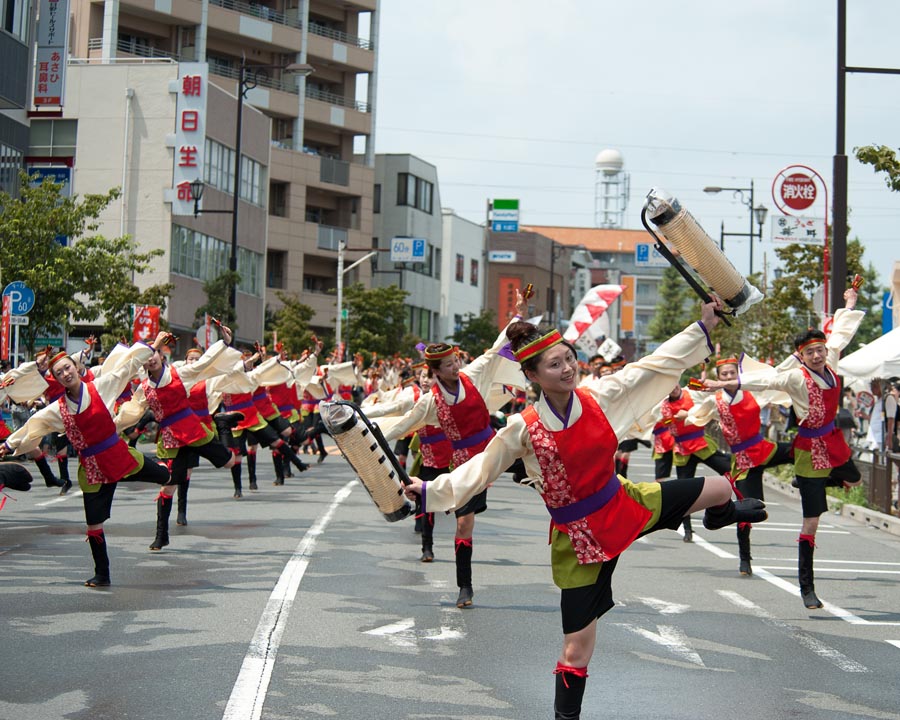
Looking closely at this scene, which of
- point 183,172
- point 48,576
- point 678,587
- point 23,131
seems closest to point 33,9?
point 23,131

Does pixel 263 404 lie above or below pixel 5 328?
below

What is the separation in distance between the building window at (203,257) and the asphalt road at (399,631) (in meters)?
32.2

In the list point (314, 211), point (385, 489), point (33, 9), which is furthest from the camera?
point (314, 211)

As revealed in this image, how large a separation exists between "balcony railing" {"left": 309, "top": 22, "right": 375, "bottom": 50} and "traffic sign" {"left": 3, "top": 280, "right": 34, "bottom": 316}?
44974mm

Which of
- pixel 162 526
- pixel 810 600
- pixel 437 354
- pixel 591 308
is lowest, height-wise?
pixel 810 600

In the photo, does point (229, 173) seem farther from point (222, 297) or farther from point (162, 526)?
point (162, 526)

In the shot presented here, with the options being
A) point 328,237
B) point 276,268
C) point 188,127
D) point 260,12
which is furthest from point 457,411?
point 328,237

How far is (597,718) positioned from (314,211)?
65.1 metres

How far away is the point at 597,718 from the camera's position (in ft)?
21.3

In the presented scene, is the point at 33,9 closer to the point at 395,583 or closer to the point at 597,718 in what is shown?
the point at 395,583

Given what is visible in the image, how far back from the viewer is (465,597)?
9844 millimetres

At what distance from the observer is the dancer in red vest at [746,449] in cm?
1188

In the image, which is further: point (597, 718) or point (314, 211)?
point (314, 211)

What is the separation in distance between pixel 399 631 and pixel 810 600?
3.34m
